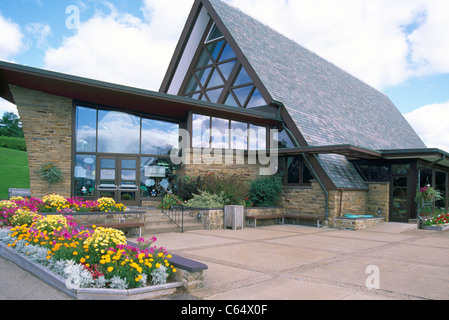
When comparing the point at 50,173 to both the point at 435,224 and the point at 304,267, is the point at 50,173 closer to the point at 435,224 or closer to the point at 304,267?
the point at 304,267

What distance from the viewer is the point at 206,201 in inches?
508

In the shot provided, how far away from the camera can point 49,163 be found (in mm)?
12508

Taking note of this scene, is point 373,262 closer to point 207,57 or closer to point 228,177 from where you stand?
point 228,177

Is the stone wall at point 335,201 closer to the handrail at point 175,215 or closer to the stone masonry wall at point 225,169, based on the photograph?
the stone masonry wall at point 225,169

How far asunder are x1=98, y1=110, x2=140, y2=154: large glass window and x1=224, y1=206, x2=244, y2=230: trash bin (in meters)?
4.45

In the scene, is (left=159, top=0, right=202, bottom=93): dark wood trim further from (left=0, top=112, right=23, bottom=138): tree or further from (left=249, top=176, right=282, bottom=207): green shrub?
(left=0, top=112, right=23, bottom=138): tree

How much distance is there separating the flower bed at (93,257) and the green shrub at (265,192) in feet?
29.8

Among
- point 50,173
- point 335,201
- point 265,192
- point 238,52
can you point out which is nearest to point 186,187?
point 265,192

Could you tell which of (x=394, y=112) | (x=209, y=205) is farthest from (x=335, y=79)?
(x=209, y=205)

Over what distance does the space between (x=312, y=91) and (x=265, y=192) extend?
7829mm

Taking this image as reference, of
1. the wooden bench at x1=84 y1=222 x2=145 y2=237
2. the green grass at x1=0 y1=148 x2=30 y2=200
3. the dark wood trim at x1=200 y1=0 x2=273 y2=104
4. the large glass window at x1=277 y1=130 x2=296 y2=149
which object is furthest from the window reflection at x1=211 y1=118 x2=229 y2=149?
the green grass at x1=0 y1=148 x2=30 y2=200

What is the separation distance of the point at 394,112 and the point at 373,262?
92.2 feet

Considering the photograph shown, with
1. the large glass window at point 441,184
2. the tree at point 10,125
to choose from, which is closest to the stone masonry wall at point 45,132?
the large glass window at point 441,184

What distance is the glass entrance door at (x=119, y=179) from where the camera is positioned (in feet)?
44.6
